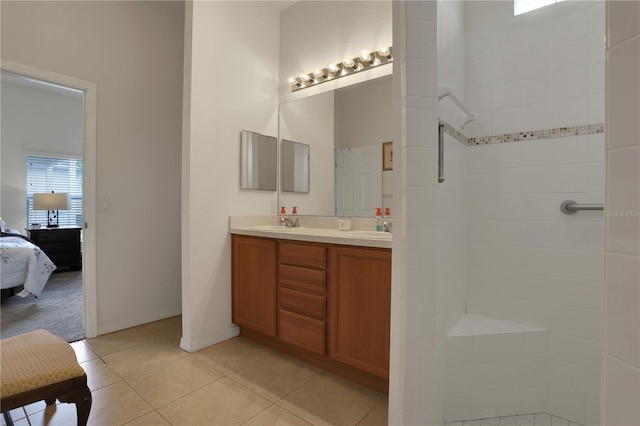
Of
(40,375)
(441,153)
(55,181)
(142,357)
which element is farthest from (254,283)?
(55,181)

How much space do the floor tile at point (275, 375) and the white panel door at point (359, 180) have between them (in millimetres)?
1162

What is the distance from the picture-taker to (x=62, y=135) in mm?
5141

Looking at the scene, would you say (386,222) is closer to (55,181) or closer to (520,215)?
(520,215)

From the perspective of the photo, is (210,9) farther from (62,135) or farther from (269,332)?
(62,135)

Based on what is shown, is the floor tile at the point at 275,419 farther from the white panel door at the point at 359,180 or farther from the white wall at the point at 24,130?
the white wall at the point at 24,130

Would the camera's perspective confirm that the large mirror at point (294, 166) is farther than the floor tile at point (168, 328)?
Yes

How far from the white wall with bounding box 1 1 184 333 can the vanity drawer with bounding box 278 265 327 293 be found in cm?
147

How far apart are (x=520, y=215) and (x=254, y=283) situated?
181cm

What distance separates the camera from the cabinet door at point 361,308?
169cm

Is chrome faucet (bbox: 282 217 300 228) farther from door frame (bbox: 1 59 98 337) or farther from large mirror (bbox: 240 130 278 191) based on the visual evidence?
door frame (bbox: 1 59 98 337)

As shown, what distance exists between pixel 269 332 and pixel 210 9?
7.94 ft

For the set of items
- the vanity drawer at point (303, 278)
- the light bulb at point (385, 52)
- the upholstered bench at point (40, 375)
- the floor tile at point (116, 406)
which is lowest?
the floor tile at point (116, 406)

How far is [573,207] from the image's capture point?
164 cm

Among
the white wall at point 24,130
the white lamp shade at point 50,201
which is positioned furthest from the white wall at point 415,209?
the white wall at point 24,130
